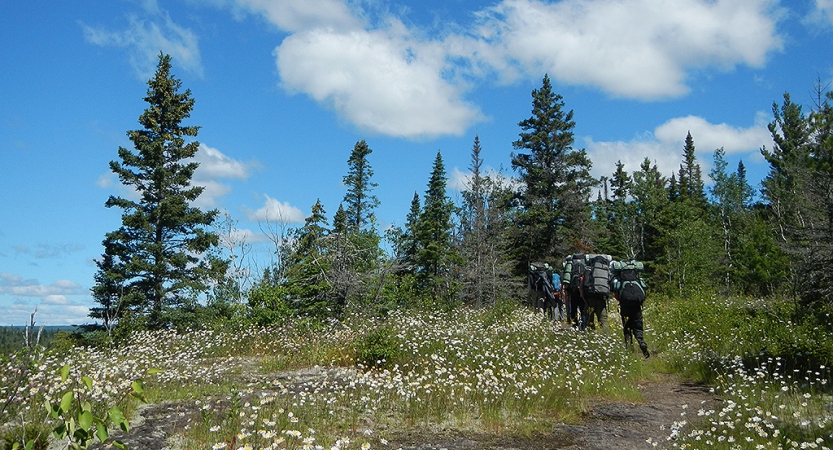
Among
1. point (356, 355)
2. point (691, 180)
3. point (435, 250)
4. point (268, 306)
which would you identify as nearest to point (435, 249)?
point (435, 250)

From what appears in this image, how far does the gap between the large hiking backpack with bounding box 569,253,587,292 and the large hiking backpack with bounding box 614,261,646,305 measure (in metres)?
1.69

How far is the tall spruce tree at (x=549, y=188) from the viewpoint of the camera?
34938 millimetres

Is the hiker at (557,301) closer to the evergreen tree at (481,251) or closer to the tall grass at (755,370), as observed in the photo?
the tall grass at (755,370)

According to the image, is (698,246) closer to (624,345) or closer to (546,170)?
(546,170)

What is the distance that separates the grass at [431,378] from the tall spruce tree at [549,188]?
2107cm

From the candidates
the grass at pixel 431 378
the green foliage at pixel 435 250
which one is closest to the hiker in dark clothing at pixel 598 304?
the grass at pixel 431 378

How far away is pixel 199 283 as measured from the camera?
25.1 metres

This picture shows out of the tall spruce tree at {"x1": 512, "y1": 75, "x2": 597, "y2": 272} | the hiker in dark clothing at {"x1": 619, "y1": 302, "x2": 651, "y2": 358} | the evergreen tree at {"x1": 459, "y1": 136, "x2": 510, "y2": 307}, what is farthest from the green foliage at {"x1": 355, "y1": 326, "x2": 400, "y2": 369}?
the tall spruce tree at {"x1": 512, "y1": 75, "x2": 597, "y2": 272}

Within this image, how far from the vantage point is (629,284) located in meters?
11.4

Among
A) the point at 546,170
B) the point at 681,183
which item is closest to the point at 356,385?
the point at 546,170

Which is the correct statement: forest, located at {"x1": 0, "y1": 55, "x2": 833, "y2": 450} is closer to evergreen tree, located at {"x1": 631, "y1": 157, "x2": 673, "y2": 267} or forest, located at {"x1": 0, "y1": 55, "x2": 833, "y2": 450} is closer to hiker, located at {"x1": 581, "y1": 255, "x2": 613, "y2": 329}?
hiker, located at {"x1": 581, "y1": 255, "x2": 613, "y2": 329}

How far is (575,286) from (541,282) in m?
3.44

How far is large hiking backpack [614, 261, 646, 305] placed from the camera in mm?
11305

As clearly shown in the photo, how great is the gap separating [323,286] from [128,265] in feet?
40.8
